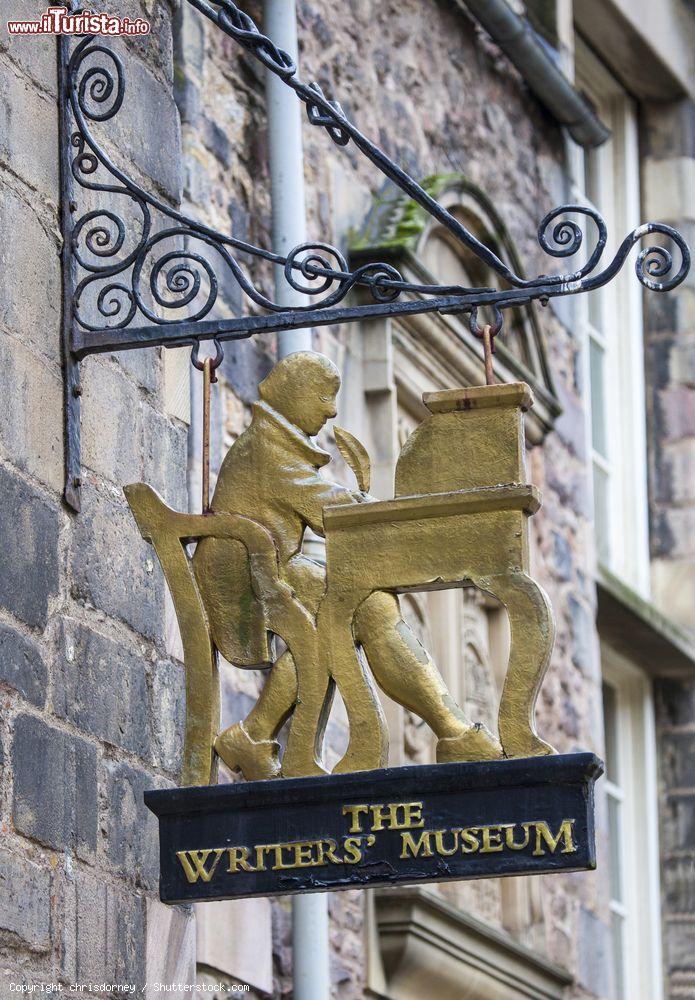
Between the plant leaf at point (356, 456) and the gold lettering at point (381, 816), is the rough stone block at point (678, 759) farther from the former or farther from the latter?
the gold lettering at point (381, 816)

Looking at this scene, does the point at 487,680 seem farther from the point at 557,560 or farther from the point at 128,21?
the point at 128,21

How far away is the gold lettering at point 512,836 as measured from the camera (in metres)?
3.98

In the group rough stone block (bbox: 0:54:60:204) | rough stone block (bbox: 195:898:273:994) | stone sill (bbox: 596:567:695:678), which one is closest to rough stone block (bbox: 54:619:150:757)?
rough stone block (bbox: 0:54:60:204)

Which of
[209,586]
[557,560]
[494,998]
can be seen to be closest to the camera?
[209,586]

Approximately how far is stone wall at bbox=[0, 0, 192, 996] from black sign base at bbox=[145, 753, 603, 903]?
298mm

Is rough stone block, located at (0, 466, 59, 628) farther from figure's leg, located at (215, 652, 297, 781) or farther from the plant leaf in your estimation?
the plant leaf

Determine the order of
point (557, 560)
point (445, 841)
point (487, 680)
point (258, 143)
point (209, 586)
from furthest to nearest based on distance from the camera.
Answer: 1. point (557, 560)
2. point (487, 680)
3. point (258, 143)
4. point (209, 586)
5. point (445, 841)

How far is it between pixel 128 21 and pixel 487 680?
3596mm

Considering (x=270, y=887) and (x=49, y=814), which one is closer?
(x=270, y=887)

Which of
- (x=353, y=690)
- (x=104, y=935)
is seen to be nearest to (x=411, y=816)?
(x=353, y=690)

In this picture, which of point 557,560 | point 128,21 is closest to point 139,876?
point 128,21

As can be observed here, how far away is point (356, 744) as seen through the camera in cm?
416

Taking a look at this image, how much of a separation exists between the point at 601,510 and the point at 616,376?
0.69 m

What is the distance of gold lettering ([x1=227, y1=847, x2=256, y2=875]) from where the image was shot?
4.10 meters
